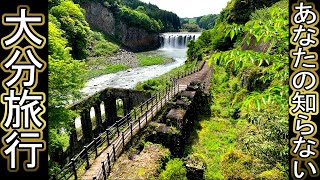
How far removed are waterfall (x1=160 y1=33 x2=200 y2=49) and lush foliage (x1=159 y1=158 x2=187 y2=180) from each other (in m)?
85.2

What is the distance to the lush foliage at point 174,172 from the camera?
10.8 metres

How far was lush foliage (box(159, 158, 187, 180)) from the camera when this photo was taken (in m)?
10.8

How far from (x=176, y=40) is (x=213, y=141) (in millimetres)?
85062

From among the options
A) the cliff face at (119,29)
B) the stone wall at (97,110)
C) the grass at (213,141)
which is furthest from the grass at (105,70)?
the cliff face at (119,29)

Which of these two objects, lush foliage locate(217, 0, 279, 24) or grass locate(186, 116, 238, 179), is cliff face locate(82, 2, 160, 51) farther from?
grass locate(186, 116, 238, 179)

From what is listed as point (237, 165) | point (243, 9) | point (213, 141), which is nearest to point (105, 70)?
point (243, 9)

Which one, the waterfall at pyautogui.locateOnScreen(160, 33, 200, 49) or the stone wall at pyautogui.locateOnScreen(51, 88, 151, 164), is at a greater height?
the waterfall at pyautogui.locateOnScreen(160, 33, 200, 49)

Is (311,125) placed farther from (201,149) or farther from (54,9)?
(54,9)

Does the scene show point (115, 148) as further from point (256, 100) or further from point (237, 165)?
point (256, 100)

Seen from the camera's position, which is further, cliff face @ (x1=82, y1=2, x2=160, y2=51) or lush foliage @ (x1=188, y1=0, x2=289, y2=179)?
cliff face @ (x1=82, y1=2, x2=160, y2=51)

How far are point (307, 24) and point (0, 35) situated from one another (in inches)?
223

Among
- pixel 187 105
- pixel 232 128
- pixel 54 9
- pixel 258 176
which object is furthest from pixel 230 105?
pixel 54 9

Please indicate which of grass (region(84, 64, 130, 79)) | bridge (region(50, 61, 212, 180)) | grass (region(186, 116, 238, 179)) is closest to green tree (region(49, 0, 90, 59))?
grass (region(84, 64, 130, 79))

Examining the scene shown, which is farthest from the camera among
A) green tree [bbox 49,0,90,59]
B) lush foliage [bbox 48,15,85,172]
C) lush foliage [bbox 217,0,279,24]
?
green tree [bbox 49,0,90,59]
